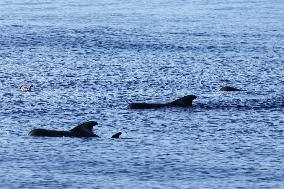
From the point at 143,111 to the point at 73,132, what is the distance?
28.9 ft

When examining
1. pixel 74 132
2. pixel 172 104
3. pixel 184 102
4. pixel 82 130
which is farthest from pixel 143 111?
pixel 74 132

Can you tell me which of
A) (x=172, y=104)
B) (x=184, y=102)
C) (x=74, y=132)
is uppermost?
(x=74, y=132)

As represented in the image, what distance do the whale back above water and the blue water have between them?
0.50 meters

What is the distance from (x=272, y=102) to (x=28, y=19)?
86848mm

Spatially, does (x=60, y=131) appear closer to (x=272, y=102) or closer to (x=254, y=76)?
(x=272, y=102)

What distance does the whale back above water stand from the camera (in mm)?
50875

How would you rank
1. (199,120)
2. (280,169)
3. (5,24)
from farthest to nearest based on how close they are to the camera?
(5,24)
(199,120)
(280,169)

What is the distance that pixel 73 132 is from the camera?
51.0 m

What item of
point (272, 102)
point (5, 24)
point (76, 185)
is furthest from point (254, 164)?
point (5, 24)

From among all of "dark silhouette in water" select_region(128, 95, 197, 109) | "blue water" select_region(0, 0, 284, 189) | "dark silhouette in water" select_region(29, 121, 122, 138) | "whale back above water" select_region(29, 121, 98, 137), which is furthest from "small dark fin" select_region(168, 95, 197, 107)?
"whale back above water" select_region(29, 121, 98, 137)

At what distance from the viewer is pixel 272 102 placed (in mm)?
63000

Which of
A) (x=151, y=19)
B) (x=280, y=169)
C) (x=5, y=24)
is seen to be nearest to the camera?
(x=280, y=169)

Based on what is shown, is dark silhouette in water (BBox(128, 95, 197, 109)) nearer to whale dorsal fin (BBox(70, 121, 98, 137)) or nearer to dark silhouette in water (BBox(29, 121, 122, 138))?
dark silhouette in water (BBox(29, 121, 122, 138))

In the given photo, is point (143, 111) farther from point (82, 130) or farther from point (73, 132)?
point (73, 132)
